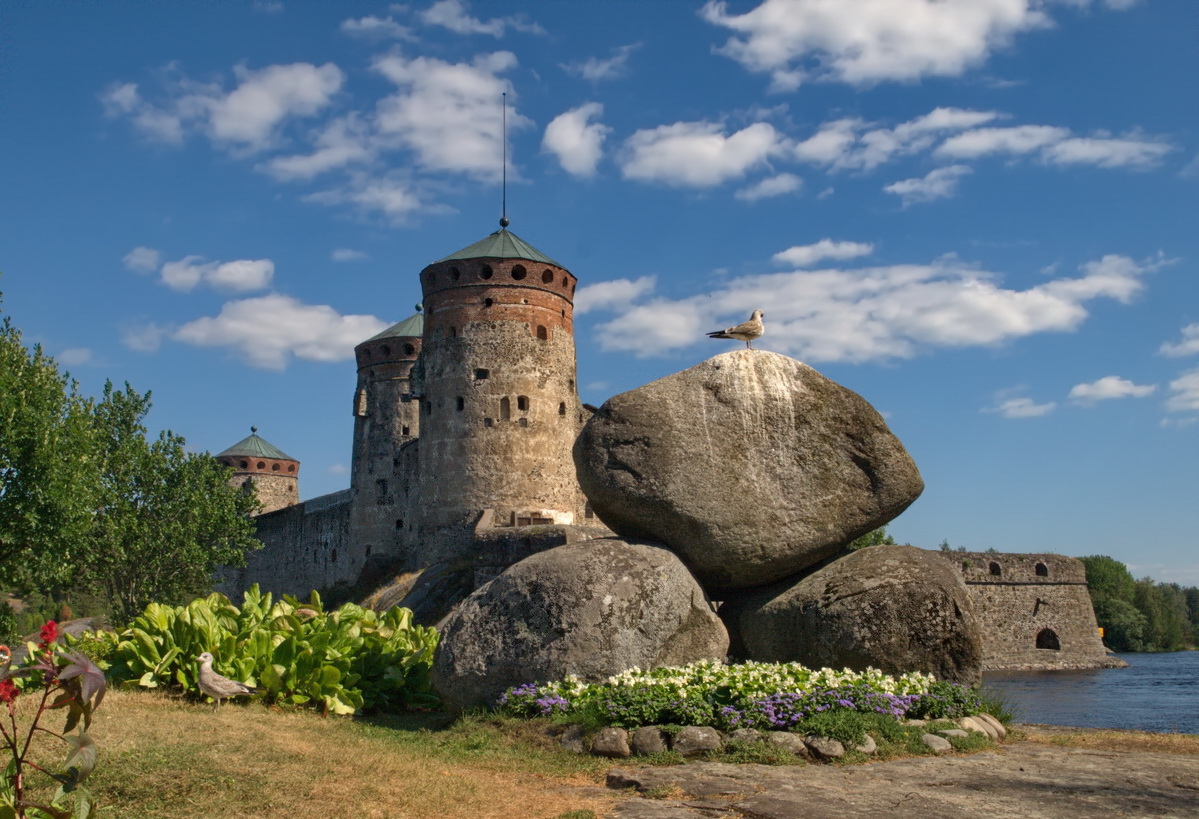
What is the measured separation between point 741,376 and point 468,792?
264 inches

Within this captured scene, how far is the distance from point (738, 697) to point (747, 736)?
0.67m

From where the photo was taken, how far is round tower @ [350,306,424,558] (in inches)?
1674

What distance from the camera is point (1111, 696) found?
2991cm

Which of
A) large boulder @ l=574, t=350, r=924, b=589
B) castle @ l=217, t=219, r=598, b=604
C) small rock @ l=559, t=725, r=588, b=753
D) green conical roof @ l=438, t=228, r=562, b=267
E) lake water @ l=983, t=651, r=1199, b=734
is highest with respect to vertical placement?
green conical roof @ l=438, t=228, r=562, b=267

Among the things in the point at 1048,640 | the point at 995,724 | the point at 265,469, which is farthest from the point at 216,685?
the point at 265,469

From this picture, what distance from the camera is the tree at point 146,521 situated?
31219mm

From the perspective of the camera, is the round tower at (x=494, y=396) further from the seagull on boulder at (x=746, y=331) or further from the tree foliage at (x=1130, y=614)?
the tree foliage at (x=1130, y=614)

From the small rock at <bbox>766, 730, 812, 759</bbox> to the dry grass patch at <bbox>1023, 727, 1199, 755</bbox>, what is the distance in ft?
11.2

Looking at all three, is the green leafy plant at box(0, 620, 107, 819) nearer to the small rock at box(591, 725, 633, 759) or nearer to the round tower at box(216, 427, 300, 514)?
the small rock at box(591, 725, 633, 759)

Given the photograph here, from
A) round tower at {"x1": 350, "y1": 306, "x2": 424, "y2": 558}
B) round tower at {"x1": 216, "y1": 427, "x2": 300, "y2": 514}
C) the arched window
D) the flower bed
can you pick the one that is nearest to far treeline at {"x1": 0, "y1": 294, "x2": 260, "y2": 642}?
round tower at {"x1": 350, "y1": 306, "x2": 424, "y2": 558}

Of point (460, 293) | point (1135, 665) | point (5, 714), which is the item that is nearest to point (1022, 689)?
point (1135, 665)

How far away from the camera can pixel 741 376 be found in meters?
12.6

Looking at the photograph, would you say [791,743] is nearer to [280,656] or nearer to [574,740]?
[574,740]

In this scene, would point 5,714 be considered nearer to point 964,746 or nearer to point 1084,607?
point 964,746
